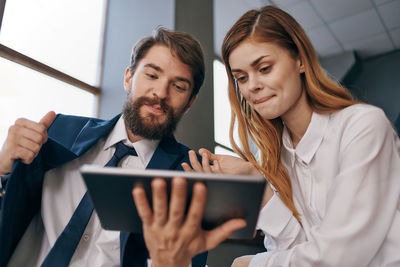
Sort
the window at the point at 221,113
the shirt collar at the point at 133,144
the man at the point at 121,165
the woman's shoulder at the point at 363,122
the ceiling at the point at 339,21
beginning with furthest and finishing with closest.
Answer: the ceiling at the point at 339,21
the window at the point at 221,113
the shirt collar at the point at 133,144
the woman's shoulder at the point at 363,122
the man at the point at 121,165

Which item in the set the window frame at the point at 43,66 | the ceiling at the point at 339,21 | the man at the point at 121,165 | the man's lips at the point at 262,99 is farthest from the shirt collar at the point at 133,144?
the ceiling at the point at 339,21

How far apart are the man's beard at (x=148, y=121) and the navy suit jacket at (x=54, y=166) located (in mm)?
53

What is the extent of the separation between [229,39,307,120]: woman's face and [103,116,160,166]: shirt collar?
1.51 ft

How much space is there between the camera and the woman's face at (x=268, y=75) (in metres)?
1.12

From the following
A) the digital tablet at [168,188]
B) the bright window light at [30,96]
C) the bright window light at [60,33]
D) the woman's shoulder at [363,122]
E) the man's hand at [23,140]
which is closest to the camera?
the digital tablet at [168,188]

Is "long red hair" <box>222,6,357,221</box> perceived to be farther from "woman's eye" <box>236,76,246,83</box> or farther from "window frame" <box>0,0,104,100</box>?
"window frame" <box>0,0,104,100</box>

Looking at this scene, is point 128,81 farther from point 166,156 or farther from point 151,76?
point 166,156

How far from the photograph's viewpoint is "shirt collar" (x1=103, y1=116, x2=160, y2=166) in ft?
3.92

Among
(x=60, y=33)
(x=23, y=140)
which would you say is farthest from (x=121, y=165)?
(x=60, y=33)

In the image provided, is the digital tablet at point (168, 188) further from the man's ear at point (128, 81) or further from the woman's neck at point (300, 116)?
the man's ear at point (128, 81)

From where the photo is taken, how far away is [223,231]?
2.10 feet

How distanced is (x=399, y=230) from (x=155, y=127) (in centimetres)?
92

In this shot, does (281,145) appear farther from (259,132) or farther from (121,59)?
(121,59)

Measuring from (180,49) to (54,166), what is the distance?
725 mm
